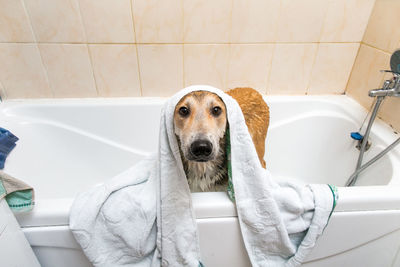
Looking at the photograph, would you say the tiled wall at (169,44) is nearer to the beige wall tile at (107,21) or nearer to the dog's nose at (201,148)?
the beige wall tile at (107,21)

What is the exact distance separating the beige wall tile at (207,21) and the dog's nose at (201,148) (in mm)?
847

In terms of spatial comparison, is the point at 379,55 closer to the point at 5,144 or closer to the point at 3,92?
the point at 5,144

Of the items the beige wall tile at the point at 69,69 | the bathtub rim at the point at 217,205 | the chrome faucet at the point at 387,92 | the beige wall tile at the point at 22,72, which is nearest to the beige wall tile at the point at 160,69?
the beige wall tile at the point at 69,69

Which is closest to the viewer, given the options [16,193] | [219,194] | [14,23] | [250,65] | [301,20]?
[16,193]

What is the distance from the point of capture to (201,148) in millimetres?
804

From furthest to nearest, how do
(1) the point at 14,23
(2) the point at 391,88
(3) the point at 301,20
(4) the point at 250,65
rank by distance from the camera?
(4) the point at 250,65 → (3) the point at 301,20 → (1) the point at 14,23 → (2) the point at 391,88

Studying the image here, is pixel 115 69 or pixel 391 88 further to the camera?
pixel 115 69

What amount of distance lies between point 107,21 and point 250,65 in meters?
0.89

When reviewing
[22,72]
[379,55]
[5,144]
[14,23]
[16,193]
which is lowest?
[5,144]

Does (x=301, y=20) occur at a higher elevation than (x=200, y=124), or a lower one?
higher

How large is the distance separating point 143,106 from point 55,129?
582 millimetres

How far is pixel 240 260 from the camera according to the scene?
976 mm

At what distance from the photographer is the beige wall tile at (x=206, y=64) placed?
1.45m

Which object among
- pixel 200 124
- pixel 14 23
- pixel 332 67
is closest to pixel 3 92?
pixel 14 23
